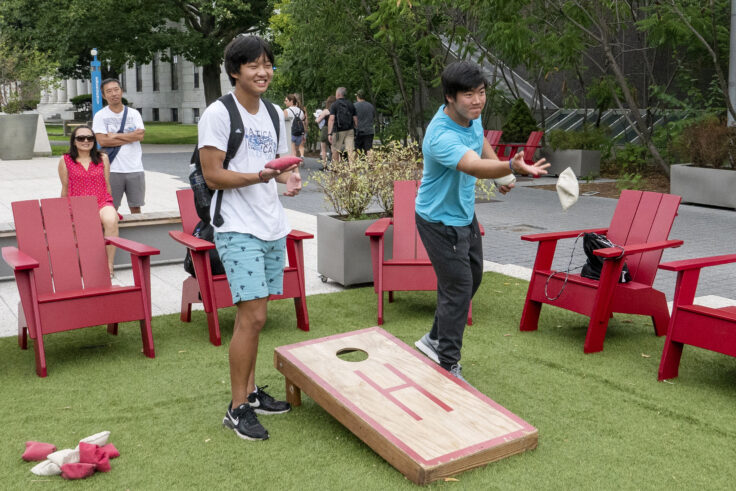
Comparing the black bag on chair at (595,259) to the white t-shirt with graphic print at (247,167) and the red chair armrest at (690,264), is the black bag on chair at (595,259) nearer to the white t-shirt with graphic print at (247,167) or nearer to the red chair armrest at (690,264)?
the red chair armrest at (690,264)

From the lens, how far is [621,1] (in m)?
16.1

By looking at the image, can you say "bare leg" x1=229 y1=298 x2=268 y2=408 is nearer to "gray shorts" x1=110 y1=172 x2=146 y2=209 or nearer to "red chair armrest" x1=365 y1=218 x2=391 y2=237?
"red chair armrest" x1=365 y1=218 x2=391 y2=237

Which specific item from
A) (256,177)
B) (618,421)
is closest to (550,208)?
(618,421)

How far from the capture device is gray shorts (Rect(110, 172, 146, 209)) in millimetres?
8383

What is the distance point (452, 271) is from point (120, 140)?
4720 mm

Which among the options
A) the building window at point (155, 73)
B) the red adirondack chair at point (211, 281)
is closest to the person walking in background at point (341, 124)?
the red adirondack chair at point (211, 281)

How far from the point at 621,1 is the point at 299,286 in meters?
12.4

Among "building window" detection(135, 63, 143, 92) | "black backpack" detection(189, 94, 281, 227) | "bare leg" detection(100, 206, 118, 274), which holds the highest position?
"black backpack" detection(189, 94, 281, 227)

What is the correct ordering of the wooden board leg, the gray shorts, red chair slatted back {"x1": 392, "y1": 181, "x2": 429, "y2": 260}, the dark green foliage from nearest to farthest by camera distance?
1. the wooden board leg
2. red chair slatted back {"x1": 392, "y1": 181, "x2": 429, "y2": 260}
3. the gray shorts
4. the dark green foliage

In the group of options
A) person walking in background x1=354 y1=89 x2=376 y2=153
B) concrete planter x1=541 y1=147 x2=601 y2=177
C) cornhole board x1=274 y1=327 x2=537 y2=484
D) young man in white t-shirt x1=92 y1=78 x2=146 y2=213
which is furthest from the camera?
person walking in background x1=354 y1=89 x2=376 y2=153

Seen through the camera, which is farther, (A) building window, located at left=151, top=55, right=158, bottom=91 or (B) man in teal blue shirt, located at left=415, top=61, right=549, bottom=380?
(A) building window, located at left=151, top=55, right=158, bottom=91

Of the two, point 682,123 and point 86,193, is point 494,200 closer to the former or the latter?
point 682,123

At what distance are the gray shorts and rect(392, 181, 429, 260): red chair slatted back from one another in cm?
297

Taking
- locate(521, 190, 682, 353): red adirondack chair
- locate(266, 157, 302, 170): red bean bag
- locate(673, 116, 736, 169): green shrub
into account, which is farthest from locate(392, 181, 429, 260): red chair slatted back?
locate(673, 116, 736, 169): green shrub
